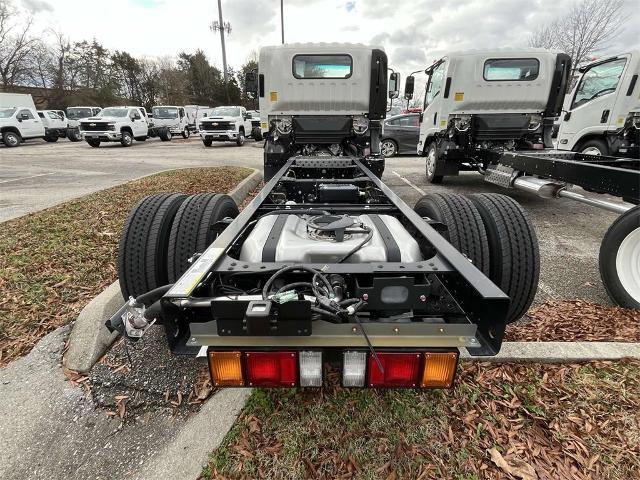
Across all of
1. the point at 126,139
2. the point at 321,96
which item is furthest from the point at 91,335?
the point at 126,139

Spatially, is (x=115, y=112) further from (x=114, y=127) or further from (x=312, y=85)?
(x=312, y=85)

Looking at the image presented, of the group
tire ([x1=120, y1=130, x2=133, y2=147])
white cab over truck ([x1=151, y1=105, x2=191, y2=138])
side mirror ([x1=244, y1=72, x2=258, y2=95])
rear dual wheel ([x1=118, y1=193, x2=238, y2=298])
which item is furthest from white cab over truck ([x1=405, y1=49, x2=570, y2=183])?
white cab over truck ([x1=151, y1=105, x2=191, y2=138])

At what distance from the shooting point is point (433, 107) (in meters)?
7.76

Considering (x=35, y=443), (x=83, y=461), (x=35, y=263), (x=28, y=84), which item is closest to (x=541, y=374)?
(x=83, y=461)

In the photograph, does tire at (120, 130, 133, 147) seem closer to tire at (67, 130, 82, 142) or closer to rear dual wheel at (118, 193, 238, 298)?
tire at (67, 130, 82, 142)

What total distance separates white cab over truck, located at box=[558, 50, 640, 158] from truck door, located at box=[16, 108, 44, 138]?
82.3ft

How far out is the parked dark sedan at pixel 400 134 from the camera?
1292 centimetres

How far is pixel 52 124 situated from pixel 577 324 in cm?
2857

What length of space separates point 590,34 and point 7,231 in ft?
99.6

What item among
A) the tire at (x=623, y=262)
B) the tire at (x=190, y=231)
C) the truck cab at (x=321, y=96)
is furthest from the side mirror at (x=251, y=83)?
the tire at (x=623, y=262)

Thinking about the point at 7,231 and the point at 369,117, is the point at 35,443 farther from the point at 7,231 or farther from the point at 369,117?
the point at 369,117

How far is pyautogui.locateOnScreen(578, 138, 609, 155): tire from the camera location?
7.35m

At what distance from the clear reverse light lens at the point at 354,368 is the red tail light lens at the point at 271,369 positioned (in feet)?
0.62

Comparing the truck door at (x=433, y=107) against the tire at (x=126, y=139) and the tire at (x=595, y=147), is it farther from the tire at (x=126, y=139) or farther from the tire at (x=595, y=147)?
the tire at (x=126, y=139)
